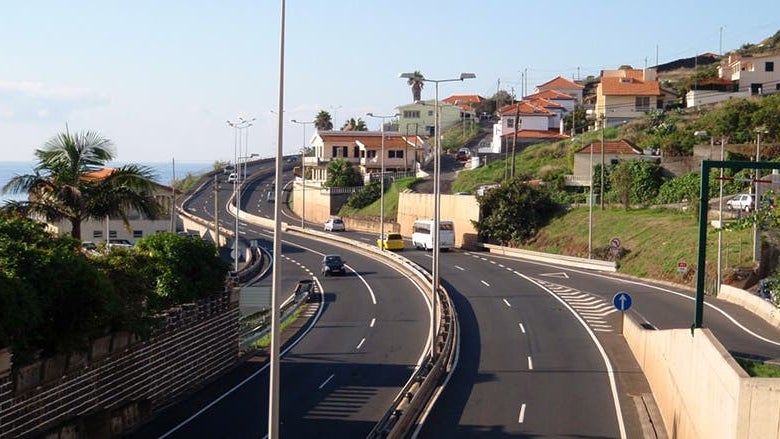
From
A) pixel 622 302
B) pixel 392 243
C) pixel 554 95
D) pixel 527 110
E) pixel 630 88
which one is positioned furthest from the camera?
pixel 554 95

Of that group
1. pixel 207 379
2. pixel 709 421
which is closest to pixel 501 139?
pixel 207 379

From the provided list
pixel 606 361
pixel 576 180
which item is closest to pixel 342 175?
pixel 576 180

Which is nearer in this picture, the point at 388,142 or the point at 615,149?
the point at 615,149

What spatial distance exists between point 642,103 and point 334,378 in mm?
87175

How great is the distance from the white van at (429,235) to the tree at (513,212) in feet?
9.27

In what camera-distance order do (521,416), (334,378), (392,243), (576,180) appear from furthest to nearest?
(576,180)
(392,243)
(334,378)
(521,416)

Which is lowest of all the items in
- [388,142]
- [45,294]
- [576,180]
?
[45,294]

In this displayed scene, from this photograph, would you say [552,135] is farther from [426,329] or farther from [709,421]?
[709,421]

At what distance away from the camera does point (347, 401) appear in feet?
86.9

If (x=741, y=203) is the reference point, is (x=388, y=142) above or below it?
above

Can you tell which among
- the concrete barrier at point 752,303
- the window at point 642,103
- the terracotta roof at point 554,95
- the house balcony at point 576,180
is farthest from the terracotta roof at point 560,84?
the concrete barrier at point 752,303

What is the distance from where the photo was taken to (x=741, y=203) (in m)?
57.6

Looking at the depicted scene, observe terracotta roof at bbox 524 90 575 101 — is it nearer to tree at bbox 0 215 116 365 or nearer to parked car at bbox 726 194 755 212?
parked car at bbox 726 194 755 212

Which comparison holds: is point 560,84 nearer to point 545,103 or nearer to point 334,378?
point 545,103
